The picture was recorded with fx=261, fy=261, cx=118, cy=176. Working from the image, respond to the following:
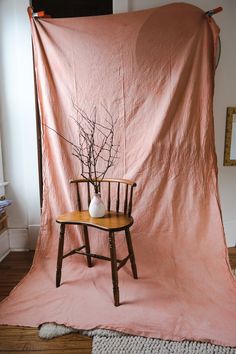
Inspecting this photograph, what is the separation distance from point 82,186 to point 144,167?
522 mm

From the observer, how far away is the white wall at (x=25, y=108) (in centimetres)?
211

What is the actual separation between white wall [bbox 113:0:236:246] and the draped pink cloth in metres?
0.29

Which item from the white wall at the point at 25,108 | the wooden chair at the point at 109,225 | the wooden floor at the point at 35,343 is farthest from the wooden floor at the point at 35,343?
the white wall at the point at 25,108

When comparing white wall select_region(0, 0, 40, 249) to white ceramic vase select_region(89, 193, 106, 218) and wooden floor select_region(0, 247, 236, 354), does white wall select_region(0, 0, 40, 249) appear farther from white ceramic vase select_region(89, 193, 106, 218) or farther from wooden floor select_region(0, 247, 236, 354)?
wooden floor select_region(0, 247, 236, 354)

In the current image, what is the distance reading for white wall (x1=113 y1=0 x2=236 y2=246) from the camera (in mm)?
2105

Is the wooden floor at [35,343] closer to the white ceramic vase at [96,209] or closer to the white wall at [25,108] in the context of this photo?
the white ceramic vase at [96,209]

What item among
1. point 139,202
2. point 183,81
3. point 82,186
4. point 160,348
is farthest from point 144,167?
point 160,348

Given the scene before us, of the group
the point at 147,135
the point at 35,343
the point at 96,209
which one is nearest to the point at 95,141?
the point at 147,135

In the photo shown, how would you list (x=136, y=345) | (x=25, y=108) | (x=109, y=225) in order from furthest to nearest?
(x=25, y=108) < (x=109, y=225) < (x=136, y=345)

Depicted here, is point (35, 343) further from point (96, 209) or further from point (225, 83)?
point (225, 83)

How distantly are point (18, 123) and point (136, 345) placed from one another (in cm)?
186

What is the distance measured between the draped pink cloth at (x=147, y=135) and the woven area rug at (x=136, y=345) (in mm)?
351

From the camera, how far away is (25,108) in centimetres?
221

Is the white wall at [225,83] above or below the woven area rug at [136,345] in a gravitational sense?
above
